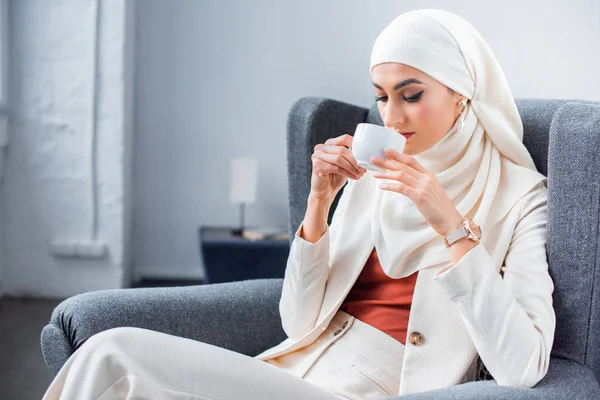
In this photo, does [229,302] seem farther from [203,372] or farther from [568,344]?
[568,344]

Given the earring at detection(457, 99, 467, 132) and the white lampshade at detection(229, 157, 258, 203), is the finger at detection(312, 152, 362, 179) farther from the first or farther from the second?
the white lampshade at detection(229, 157, 258, 203)

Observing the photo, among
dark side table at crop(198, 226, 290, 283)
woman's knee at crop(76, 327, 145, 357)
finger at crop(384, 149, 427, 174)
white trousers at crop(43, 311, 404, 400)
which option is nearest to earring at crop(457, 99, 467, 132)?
finger at crop(384, 149, 427, 174)

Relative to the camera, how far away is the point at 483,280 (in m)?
1.36

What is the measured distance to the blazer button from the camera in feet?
5.02

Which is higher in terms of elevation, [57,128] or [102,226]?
[57,128]

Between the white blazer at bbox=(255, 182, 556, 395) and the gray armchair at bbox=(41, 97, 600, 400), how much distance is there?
50mm

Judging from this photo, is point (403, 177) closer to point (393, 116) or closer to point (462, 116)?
point (393, 116)

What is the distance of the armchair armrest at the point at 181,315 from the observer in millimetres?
1664

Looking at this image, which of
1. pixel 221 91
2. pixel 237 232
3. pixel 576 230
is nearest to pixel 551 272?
pixel 576 230

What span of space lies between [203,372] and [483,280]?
0.50 metres

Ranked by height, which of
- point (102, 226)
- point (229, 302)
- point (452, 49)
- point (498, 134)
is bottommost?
point (102, 226)

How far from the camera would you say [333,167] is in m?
1.59

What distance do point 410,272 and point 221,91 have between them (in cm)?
259

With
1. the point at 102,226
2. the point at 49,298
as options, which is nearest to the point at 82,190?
the point at 102,226
